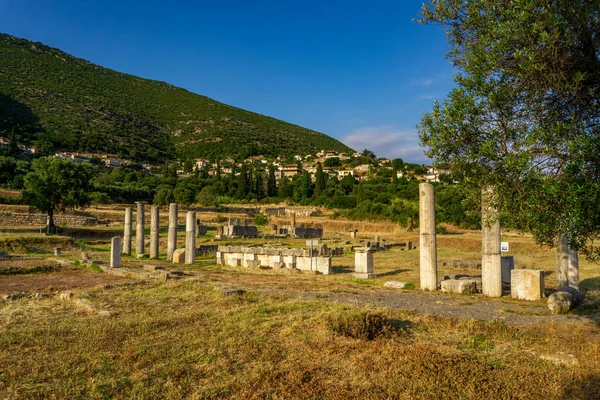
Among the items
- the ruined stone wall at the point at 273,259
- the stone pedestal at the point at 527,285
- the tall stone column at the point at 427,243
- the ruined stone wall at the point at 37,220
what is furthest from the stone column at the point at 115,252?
the ruined stone wall at the point at 37,220

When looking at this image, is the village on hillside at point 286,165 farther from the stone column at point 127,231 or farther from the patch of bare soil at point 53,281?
the patch of bare soil at point 53,281

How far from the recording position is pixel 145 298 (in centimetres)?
1306

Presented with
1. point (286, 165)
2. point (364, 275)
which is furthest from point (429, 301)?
point (286, 165)

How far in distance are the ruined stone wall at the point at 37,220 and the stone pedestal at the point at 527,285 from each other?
40908 mm

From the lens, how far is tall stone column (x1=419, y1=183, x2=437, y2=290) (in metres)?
15.4

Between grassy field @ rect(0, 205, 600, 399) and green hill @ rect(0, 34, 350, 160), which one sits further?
green hill @ rect(0, 34, 350, 160)

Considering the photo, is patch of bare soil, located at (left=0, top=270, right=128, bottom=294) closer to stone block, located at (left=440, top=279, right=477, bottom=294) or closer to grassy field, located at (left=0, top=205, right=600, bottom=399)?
grassy field, located at (left=0, top=205, right=600, bottom=399)

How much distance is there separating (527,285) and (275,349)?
9000 mm

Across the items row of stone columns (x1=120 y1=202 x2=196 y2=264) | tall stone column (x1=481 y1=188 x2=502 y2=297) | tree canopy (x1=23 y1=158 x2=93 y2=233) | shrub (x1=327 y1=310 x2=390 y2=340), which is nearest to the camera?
shrub (x1=327 y1=310 x2=390 y2=340)

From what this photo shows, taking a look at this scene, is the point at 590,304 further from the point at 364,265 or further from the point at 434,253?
the point at 364,265

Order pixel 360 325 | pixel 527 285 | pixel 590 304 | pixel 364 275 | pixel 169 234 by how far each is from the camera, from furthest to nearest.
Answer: pixel 169 234
pixel 364 275
pixel 527 285
pixel 590 304
pixel 360 325

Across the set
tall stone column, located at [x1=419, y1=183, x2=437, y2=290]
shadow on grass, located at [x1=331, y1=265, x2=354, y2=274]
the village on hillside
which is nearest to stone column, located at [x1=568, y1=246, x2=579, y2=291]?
tall stone column, located at [x1=419, y1=183, x2=437, y2=290]

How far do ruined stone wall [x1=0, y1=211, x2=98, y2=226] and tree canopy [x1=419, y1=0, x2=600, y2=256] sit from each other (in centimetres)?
4295

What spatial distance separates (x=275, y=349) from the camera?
8.02 metres
